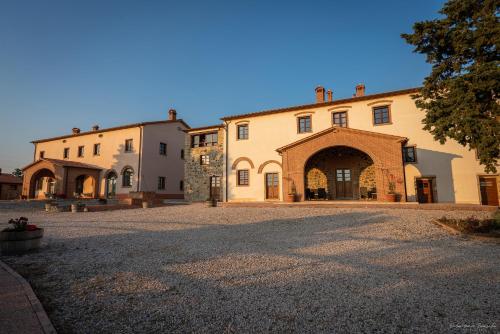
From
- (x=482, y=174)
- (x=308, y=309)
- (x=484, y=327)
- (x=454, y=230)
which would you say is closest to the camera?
(x=484, y=327)

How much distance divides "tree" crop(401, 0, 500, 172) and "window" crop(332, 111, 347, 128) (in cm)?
682

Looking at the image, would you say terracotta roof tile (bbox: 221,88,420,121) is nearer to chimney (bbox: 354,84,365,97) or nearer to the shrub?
chimney (bbox: 354,84,365,97)

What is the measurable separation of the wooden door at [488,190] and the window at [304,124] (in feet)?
36.7

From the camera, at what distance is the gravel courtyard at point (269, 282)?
116 inches

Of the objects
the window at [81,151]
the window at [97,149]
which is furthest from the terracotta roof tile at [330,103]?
the window at [81,151]

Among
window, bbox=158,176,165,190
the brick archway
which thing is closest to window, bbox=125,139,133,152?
window, bbox=158,176,165,190

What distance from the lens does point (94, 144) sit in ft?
91.7

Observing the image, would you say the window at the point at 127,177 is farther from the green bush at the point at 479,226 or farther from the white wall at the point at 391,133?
the green bush at the point at 479,226

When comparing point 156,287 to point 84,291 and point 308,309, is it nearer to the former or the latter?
point 84,291

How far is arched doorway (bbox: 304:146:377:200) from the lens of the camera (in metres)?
18.0

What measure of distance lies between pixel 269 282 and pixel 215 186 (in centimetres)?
1855

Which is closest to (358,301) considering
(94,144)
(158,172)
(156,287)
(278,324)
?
(278,324)

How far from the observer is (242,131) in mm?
21531

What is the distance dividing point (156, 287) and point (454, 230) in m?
9.01
